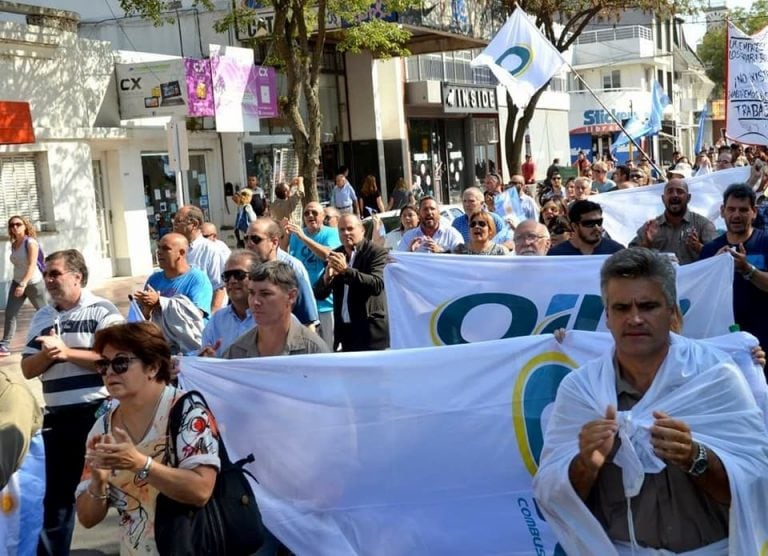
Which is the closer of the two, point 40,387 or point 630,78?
point 40,387

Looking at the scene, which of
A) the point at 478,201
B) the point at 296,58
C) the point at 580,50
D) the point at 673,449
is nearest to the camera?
the point at 673,449

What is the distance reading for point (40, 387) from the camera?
9.88 metres

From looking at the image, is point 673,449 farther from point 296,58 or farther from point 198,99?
point 198,99

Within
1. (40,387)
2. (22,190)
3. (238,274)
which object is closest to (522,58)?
(40,387)

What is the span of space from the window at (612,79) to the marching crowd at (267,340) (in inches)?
2165

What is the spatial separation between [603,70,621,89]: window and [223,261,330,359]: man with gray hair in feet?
199

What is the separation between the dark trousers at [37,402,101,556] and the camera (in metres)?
4.89

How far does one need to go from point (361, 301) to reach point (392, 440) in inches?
98.8

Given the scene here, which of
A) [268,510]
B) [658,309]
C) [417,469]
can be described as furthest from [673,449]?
[268,510]

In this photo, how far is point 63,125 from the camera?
1717 cm

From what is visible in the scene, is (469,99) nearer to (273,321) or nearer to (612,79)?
(273,321)

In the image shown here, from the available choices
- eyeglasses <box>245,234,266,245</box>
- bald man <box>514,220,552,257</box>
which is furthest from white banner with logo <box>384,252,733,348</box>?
eyeglasses <box>245,234,266,245</box>

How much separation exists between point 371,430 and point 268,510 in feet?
2.02

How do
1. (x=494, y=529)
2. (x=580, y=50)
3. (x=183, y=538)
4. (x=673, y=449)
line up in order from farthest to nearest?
(x=580, y=50) < (x=494, y=529) < (x=183, y=538) < (x=673, y=449)
